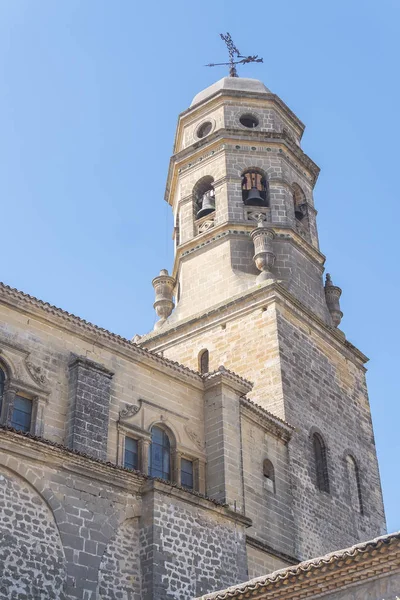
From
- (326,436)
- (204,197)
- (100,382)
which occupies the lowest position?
(100,382)

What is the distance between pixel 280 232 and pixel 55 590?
14768 mm

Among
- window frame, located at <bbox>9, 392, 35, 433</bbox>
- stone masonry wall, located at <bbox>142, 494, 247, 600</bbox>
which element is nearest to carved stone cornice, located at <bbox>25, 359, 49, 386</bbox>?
window frame, located at <bbox>9, 392, 35, 433</bbox>

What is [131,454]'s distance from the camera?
61.8 ft

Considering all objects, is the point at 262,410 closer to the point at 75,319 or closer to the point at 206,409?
the point at 206,409

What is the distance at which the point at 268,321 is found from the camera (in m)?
24.0

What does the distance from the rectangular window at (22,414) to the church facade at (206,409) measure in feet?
0.12

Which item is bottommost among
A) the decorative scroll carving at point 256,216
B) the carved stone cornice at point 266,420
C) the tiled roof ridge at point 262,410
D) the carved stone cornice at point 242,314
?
the carved stone cornice at point 266,420

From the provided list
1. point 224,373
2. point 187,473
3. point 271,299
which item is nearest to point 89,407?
point 187,473

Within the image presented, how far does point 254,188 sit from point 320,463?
9232mm

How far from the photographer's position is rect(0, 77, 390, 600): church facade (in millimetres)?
15617

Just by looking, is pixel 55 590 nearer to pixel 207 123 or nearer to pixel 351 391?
pixel 351 391

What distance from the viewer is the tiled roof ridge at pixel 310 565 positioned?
12453mm

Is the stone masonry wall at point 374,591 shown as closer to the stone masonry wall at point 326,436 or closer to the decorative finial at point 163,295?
the stone masonry wall at point 326,436

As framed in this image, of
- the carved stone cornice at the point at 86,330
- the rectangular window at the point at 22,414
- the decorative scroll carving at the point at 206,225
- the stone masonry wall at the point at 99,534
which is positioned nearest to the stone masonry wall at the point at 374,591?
the stone masonry wall at the point at 99,534
